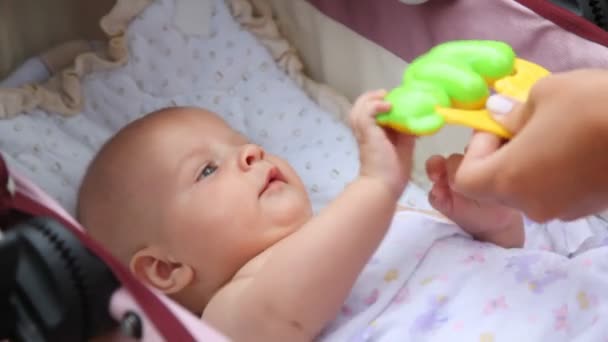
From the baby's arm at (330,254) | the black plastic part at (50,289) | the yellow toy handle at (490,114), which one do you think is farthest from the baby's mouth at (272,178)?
the black plastic part at (50,289)

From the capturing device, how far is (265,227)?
3.12ft

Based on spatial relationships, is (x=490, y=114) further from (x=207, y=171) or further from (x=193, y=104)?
(x=193, y=104)

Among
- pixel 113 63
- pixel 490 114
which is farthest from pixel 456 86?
pixel 113 63

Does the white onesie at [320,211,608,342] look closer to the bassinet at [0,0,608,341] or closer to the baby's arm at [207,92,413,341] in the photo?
the baby's arm at [207,92,413,341]

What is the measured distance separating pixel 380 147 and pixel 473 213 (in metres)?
0.18

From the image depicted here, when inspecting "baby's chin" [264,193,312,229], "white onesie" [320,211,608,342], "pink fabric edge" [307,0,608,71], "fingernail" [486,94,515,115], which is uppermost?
"fingernail" [486,94,515,115]

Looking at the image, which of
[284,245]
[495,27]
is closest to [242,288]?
[284,245]

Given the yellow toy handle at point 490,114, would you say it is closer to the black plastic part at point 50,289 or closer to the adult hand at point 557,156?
the adult hand at point 557,156

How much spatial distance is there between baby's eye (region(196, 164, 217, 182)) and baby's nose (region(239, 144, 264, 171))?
0.04m

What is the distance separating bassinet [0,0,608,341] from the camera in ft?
2.02

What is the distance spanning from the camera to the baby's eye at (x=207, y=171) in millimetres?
995

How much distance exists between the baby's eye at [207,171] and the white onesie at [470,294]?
0.23m

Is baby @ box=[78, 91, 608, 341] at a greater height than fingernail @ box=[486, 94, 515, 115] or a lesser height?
lesser

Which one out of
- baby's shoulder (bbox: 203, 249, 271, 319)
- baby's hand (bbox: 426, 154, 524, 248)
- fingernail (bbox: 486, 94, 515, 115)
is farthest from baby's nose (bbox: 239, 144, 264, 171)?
fingernail (bbox: 486, 94, 515, 115)
